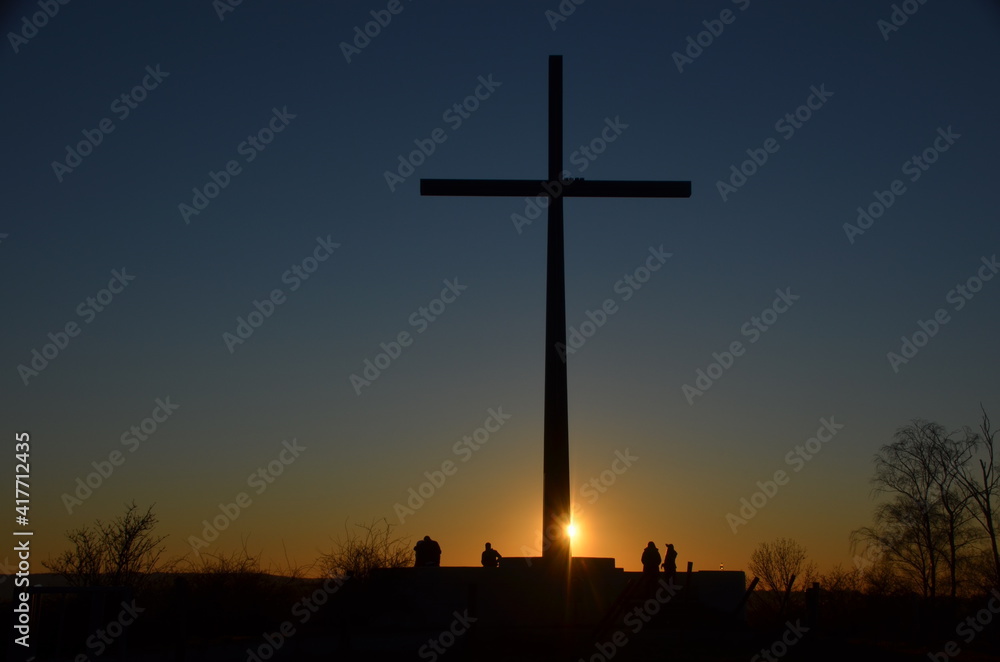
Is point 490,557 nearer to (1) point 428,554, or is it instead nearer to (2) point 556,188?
(1) point 428,554

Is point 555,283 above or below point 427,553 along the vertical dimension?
above

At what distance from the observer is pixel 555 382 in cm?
2803

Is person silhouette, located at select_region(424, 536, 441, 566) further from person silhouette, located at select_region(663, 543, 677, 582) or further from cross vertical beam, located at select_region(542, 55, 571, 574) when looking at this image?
person silhouette, located at select_region(663, 543, 677, 582)

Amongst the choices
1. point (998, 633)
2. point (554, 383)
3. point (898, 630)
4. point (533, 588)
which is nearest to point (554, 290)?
point (554, 383)

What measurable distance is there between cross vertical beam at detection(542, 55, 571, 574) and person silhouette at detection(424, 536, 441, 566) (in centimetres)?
306

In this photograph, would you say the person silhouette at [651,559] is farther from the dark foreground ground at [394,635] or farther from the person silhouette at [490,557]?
the person silhouette at [490,557]

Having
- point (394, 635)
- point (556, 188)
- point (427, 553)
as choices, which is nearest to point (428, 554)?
point (427, 553)

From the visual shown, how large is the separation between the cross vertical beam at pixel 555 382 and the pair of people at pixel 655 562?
6.07 ft

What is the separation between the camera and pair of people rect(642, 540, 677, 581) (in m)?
26.6

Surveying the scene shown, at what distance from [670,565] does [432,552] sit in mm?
5915

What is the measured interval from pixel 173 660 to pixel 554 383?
1127 cm

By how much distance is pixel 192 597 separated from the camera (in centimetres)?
2636

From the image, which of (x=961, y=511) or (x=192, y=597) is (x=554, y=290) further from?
(x=961, y=511)

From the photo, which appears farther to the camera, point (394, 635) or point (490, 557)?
point (490, 557)
